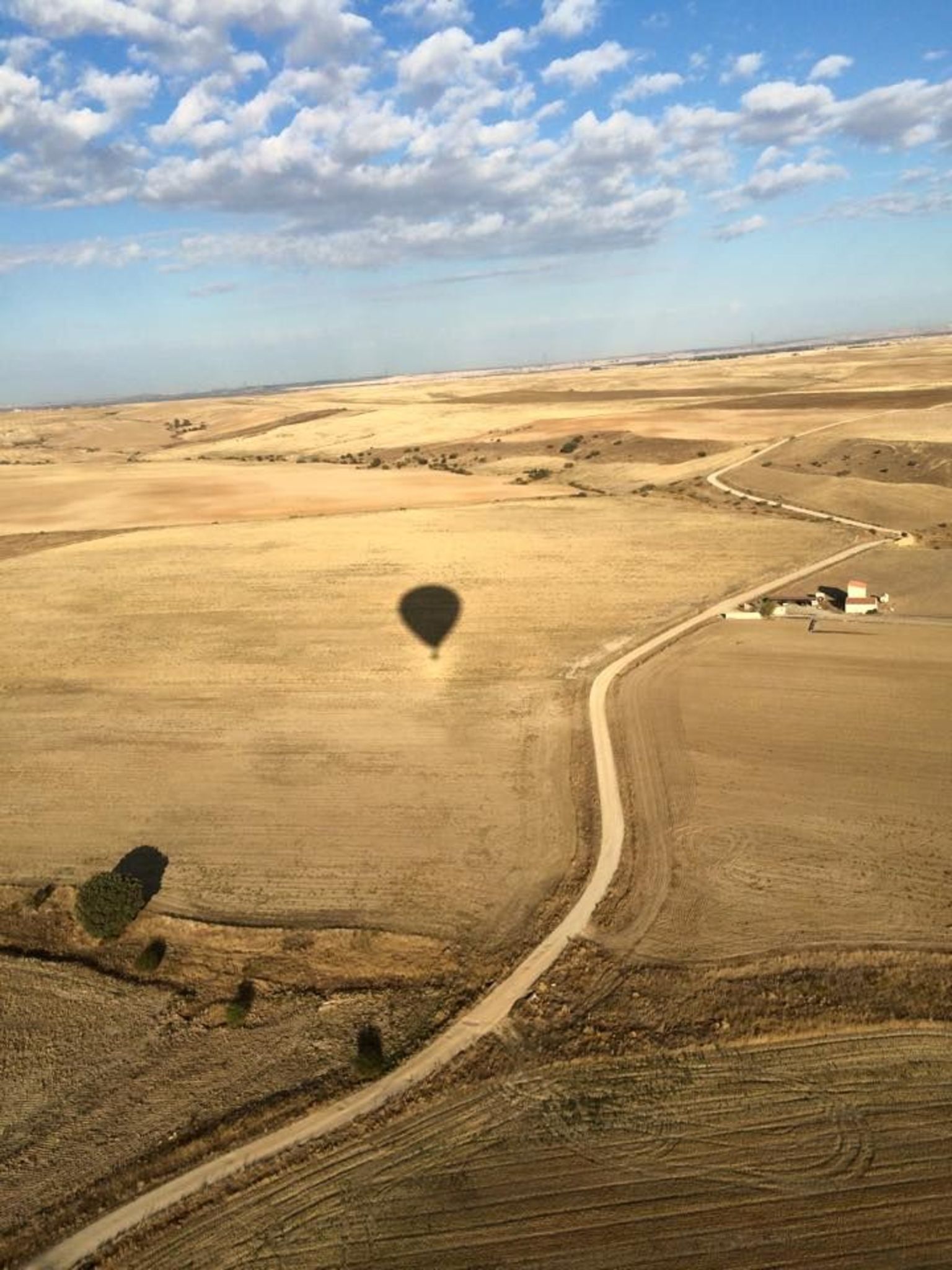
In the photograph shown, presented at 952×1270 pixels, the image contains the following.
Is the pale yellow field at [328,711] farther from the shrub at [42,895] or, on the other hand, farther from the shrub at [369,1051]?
the shrub at [369,1051]

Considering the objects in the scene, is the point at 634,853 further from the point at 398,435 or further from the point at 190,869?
the point at 398,435

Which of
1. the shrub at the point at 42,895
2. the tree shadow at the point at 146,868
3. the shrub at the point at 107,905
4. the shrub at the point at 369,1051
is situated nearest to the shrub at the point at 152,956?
the shrub at the point at 107,905

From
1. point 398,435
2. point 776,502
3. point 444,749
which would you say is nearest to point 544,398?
point 398,435

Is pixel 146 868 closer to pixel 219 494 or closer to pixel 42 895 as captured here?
pixel 42 895

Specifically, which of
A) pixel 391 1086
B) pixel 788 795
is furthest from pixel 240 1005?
pixel 788 795

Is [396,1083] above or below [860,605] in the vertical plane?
below

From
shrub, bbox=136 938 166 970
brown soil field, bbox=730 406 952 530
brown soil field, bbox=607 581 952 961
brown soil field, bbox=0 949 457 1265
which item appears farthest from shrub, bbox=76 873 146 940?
brown soil field, bbox=730 406 952 530
